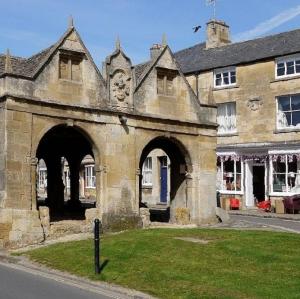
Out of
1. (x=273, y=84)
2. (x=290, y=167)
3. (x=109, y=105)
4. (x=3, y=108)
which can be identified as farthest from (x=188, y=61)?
(x=3, y=108)

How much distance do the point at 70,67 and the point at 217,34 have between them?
2349 cm

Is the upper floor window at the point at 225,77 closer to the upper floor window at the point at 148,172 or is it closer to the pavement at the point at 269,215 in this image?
the upper floor window at the point at 148,172

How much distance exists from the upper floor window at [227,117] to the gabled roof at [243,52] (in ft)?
8.70

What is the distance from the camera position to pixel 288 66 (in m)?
33.7

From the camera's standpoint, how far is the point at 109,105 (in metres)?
19.8

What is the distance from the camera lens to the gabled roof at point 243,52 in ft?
113

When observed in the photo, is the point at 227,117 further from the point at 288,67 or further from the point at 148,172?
the point at 148,172

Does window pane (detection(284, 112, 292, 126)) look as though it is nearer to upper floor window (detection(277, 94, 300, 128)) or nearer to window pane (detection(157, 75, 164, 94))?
upper floor window (detection(277, 94, 300, 128))

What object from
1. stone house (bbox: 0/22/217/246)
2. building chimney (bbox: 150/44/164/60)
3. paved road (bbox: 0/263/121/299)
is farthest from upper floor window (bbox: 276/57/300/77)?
paved road (bbox: 0/263/121/299)

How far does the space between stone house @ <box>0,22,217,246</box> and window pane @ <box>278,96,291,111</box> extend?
12.2 m

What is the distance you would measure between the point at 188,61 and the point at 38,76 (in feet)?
77.3

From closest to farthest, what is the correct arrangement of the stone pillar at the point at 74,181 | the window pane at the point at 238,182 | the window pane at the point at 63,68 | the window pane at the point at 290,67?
the window pane at the point at 63,68
the stone pillar at the point at 74,181
the window pane at the point at 290,67
the window pane at the point at 238,182

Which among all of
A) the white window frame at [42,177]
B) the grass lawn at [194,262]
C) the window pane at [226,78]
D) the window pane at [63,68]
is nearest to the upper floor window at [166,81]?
the window pane at [63,68]

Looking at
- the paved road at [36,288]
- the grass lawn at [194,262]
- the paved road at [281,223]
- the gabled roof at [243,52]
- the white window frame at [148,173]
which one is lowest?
the paved road at [36,288]
